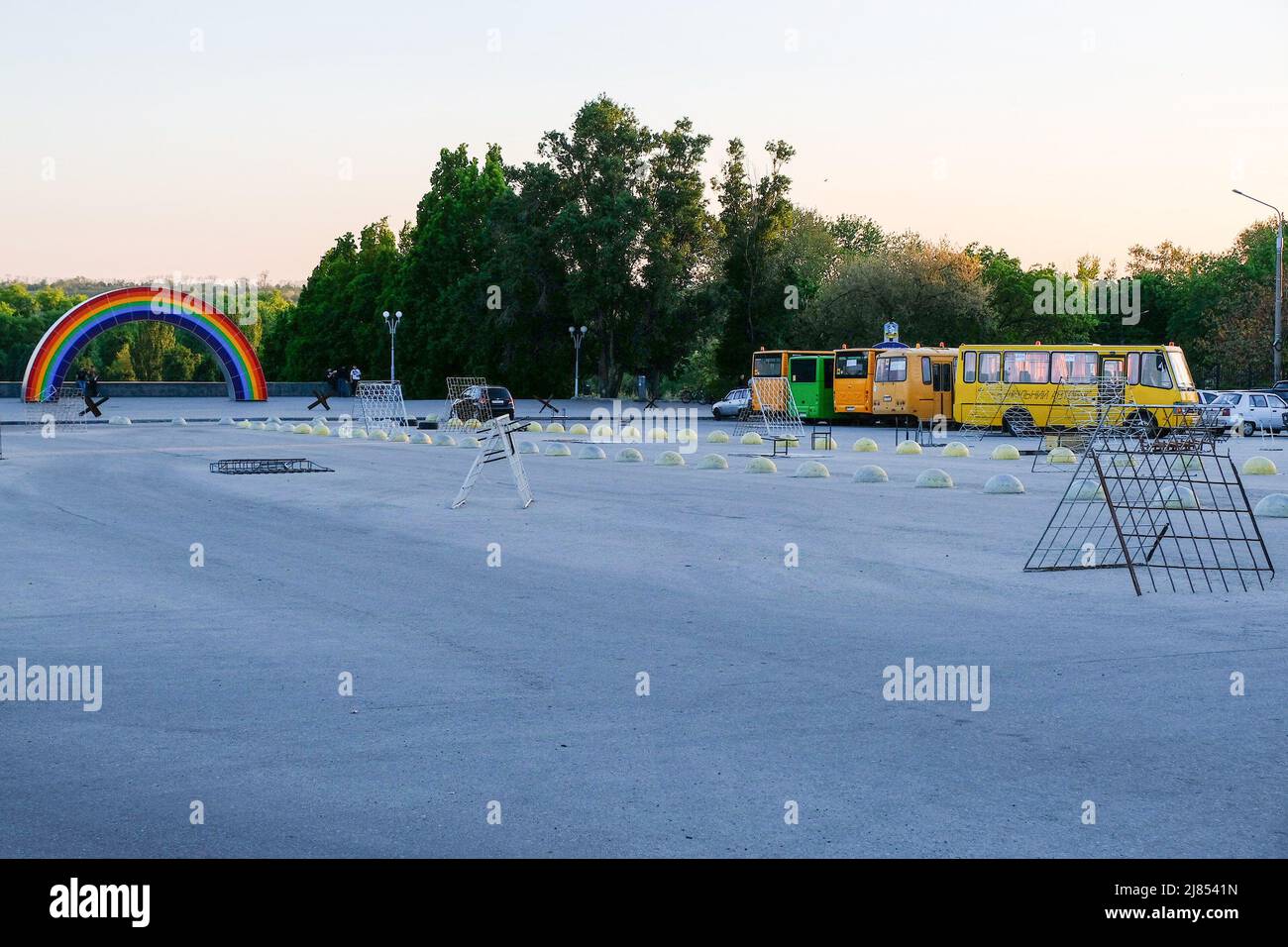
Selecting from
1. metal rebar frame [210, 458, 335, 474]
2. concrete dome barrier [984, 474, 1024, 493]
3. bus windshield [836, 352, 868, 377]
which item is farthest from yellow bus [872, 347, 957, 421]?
concrete dome barrier [984, 474, 1024, 493]

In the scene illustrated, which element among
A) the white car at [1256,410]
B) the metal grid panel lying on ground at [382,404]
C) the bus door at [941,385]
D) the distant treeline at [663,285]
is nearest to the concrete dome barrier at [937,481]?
the metal grid panel lying on ground at [382,404]

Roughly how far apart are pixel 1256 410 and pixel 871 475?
2615 centimetres

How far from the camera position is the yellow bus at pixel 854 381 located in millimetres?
49625

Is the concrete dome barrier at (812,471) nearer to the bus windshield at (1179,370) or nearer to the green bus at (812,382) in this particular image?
the bus windshield at (1179,370)

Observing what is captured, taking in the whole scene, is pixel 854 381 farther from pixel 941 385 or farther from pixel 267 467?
pixel 267 467

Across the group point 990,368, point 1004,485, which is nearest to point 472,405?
point 990,368

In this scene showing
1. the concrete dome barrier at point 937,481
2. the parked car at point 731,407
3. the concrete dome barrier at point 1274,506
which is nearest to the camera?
the concrete dome barrier at point 1274,506

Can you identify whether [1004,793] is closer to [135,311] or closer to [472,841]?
[472,841]

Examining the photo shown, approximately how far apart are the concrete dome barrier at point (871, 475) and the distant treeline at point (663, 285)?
1905 inches

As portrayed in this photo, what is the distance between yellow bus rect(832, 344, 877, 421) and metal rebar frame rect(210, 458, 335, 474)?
29.1m

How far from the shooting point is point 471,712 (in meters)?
6.80

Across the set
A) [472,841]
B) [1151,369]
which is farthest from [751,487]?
[1151,369]
